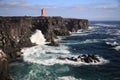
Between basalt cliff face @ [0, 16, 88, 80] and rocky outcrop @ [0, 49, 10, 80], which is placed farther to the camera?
basalt cliff face @ [0, 16, 88, 80]

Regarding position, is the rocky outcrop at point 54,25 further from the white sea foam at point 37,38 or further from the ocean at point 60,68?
the ocean at point 60,68

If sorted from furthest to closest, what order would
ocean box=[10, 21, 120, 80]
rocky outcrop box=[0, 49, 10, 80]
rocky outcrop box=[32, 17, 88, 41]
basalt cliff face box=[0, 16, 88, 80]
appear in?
rocky outcrop box=[32, 17, 88, 41] < ocean box=[10, 21, 120, 80] < basalt cliff face box=[0, 16, 88, 80] < rocky outcrop box=[0, 49, 10, 80]

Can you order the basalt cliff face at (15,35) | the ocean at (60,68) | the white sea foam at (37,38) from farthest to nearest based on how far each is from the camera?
the white sea foam at (37,38)
the ocean at (60,68)
the basalt cliff face at (15,35)

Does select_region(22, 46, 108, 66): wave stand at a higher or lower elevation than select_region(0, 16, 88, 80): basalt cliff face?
lower

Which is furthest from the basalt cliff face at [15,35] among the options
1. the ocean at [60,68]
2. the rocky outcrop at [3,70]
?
the ocean at [60,68]

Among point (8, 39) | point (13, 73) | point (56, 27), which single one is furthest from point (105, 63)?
point (56, 27)

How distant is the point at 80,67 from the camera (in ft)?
161

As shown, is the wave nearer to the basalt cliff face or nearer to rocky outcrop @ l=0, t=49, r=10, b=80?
the basalt cliff face

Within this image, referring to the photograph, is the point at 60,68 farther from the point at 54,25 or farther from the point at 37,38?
the point at 54,25

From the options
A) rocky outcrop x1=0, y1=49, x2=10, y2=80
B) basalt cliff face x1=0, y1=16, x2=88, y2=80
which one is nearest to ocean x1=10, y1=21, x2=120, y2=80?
rocky outcrop x1=0, y1=49, x2=10, y2=80

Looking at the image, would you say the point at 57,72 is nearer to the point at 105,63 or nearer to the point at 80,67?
the point at 80,67

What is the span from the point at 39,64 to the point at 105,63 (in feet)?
48.2

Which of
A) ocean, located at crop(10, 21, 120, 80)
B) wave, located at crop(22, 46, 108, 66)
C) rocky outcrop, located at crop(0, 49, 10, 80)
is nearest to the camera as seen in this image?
rocky outcrop, located at crop(0, 49, 10, 80)

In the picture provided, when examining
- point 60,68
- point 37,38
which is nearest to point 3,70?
point 60,68
